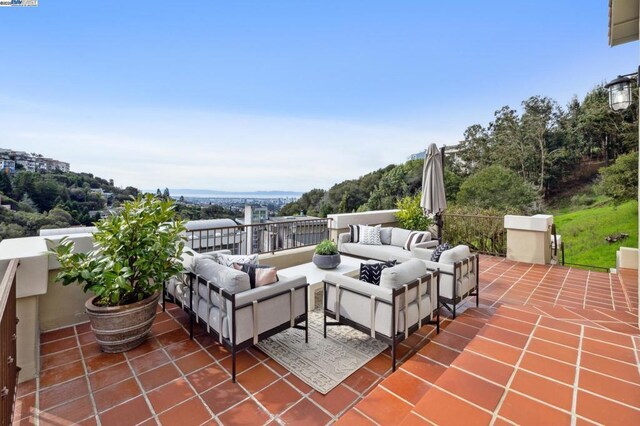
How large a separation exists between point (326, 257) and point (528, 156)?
22784mm

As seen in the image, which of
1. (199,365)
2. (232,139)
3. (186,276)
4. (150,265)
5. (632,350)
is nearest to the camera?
(632,350)

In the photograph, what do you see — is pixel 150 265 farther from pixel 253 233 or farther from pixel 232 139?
pixel 232 139

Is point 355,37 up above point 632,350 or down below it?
above

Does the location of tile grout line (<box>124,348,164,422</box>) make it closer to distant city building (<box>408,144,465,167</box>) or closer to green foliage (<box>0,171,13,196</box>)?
green foliage (<box>0,171,13,196</box>)

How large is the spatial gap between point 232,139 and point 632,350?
1507 centimetres

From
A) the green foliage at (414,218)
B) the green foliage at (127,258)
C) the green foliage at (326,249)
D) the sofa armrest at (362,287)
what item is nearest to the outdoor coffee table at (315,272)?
the green foliage at (326,249)

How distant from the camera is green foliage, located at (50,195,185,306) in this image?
8.38ft

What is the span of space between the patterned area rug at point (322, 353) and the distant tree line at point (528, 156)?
500 inches

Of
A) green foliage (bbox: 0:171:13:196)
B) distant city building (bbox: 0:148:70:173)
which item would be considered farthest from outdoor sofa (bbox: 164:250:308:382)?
distant city building (bbox: 0:148:70:173)

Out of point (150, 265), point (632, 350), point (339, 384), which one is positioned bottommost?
point (339, 384)

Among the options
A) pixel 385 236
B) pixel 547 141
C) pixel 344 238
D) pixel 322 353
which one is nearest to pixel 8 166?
pixel 344 238

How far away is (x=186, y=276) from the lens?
3020 millimetres

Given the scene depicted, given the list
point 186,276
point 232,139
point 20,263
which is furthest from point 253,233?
point 232,139

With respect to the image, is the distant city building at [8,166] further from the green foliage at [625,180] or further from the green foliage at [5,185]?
the green foliage at [625,180]
